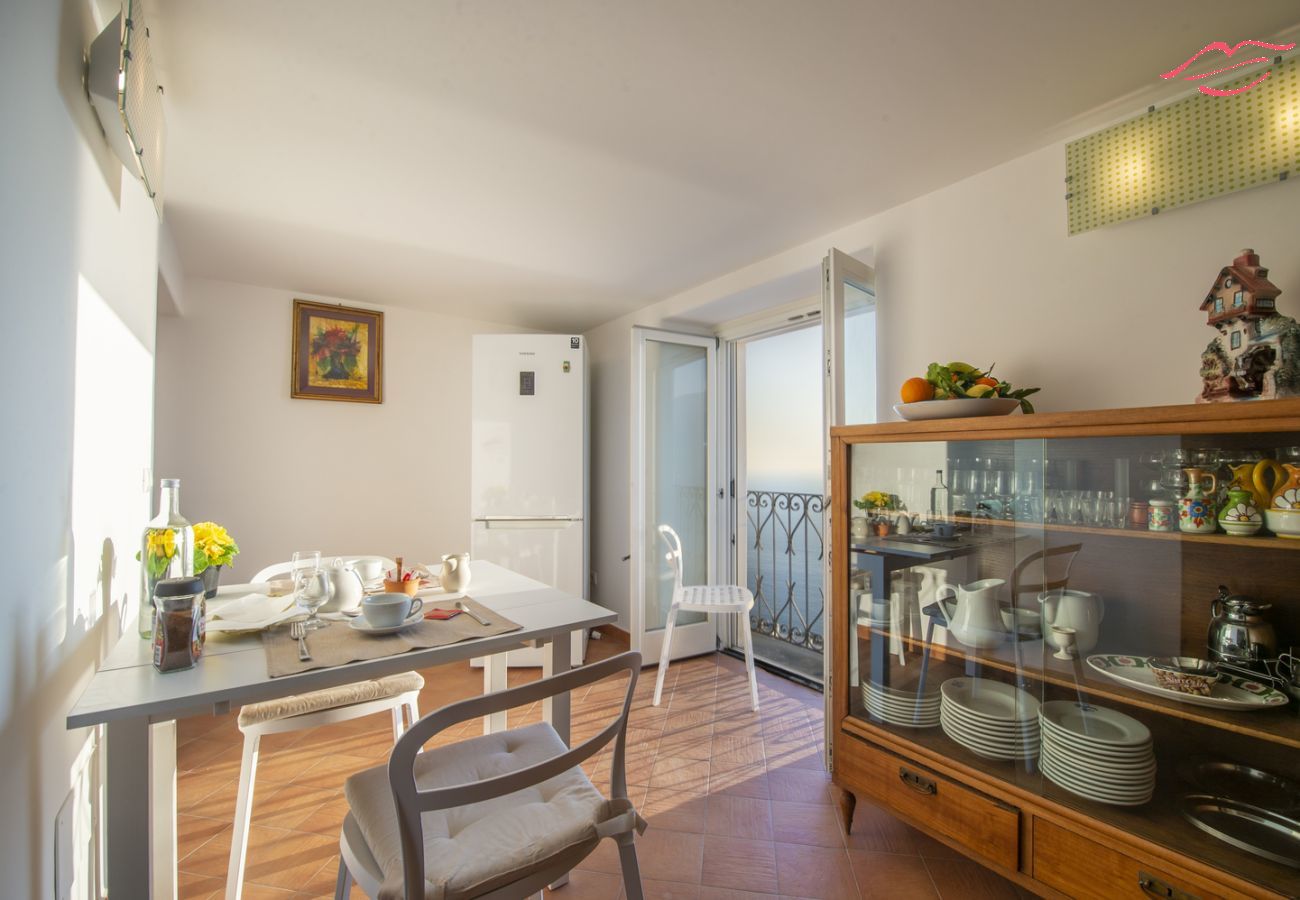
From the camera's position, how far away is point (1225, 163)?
1438 mm

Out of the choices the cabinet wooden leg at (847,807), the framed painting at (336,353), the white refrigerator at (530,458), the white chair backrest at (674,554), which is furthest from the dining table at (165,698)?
the framed painting at (336,353)

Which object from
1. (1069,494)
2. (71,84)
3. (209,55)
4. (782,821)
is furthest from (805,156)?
(782,821)

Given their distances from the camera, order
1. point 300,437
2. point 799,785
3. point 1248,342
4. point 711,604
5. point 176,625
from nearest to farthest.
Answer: point 176,625
point 1248,342
point 799,785
point 711,604
point 300,437

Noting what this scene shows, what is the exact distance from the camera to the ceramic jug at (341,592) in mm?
1433

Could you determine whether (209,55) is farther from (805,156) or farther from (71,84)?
(805,156)

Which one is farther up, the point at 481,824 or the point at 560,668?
the point at 560,668

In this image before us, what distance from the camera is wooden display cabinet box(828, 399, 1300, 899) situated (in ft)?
3.89

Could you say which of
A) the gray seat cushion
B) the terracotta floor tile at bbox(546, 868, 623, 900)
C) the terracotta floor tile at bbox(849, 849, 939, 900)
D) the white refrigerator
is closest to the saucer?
the gray seat cushion

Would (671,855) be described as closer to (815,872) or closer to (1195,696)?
(815,872)

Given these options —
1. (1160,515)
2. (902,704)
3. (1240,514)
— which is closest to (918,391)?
(1160,515)

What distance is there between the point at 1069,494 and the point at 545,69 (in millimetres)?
1776

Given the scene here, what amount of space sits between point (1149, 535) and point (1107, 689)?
40 centimetres

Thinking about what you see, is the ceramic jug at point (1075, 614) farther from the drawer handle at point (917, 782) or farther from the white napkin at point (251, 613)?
the white napkin at point (251, 613)

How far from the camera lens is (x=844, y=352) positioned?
2191 millimetres
